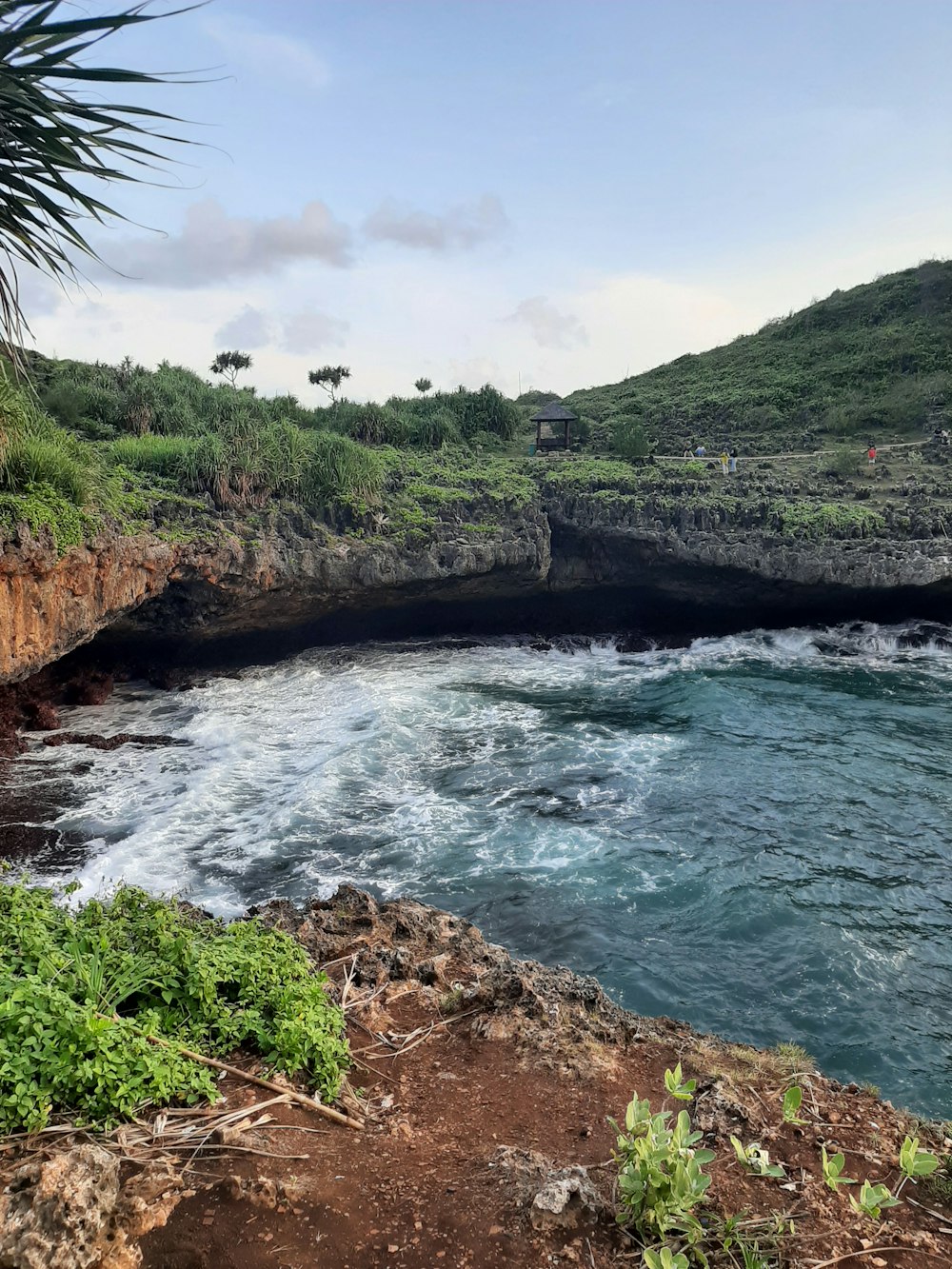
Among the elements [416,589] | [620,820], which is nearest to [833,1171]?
[620,820]

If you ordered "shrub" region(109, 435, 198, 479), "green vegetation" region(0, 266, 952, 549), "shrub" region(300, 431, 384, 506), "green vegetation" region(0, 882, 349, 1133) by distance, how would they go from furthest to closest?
1. "shrub" region(300, 431, 384, 506)
2. "shrub" region(109, 435, 198, 479)
3. "green vegetation" region(0, 266, 952, 549)
4. "green vegetation" region(0, 882, 349, 1133)

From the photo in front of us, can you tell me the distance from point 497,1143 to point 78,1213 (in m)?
1.99

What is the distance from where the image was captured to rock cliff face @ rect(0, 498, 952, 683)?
16.0 metres

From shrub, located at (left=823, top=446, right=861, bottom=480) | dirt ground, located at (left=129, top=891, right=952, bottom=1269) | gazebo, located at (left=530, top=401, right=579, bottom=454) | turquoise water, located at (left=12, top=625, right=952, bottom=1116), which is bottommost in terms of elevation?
turquoise water, located at (left=12, top=625, right=952, bottom=1116)

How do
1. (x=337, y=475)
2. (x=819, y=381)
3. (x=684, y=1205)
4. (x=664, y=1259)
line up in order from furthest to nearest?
1. (x=819, y=381)
2. (x=337, y=475)
3. (x=684, y=1205)
4. (x=664, y=1259)

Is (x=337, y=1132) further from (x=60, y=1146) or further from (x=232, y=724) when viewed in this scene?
(x=232, y=724)

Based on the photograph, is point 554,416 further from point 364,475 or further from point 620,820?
point 620,820

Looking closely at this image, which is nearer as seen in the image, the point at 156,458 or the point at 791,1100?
the point at 791,1100

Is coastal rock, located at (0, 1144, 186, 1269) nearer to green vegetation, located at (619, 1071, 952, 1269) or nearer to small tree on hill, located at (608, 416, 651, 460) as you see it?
green vegetation, located at (619, 1071, 952, 1269)

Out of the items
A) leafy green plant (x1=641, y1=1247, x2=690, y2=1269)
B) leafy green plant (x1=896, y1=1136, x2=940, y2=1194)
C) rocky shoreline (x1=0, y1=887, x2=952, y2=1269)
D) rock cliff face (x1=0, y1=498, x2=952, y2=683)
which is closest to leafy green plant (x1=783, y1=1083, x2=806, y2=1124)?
rocky shoreline (x1=0, y1=887, x2=952, y2=1269)

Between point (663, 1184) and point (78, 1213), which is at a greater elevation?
point (78, 1213)

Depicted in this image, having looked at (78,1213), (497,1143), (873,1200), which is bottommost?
(497,1143)

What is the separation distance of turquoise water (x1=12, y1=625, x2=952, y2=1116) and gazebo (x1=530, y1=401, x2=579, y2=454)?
453 inches

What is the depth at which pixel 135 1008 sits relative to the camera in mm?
4477
